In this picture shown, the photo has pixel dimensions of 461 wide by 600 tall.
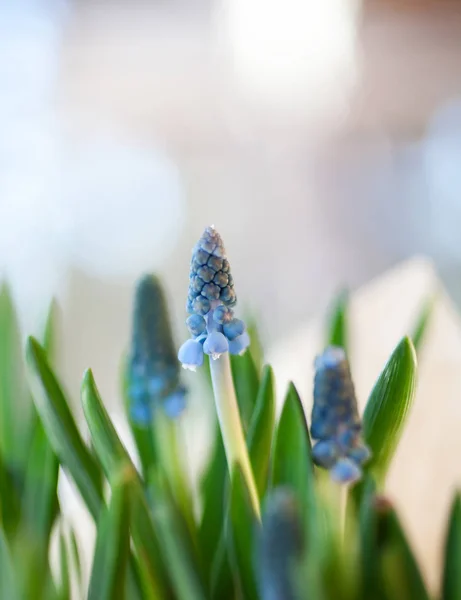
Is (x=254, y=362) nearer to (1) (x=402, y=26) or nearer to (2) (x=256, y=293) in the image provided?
(2) (x=256, y=293)

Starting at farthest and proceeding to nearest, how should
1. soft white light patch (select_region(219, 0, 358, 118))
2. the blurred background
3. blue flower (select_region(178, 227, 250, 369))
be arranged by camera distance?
soft white light patch (select_region(219, 0, 358, 118)) → the blurred background → blue flower (select_region(178, 227, 250, 369))

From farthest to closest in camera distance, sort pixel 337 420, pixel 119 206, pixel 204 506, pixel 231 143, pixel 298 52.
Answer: pixel 298 52 < pixel 231 143 < pixel 119 206 < pixel 204 506 < pixel 337 420

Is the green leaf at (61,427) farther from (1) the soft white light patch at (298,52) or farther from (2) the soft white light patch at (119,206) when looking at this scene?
(1) the soft white light patch at (298,52)

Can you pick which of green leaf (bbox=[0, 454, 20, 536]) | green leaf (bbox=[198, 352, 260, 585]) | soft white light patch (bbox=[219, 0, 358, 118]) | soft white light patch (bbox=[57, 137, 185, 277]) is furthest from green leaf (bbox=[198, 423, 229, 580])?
soft white light patch (bbox=[219, 0, 358, 118])

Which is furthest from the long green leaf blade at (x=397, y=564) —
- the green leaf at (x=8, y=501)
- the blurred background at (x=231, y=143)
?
the blurred background at (x=231, y=143)

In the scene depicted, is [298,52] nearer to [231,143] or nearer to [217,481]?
[231,143]

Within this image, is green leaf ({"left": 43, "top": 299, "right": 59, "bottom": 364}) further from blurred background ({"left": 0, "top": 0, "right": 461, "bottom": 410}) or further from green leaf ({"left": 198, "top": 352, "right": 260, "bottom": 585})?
blurred background ({"left": 0, "top": 0, "right": 461, "bottom": 410})

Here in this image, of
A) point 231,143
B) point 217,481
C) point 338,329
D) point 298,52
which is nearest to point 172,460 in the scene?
point 217,481

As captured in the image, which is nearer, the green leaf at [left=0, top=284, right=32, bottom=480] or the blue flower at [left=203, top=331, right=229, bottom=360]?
the blue flower at [left=203, top=331, right=229, bottom=360]
